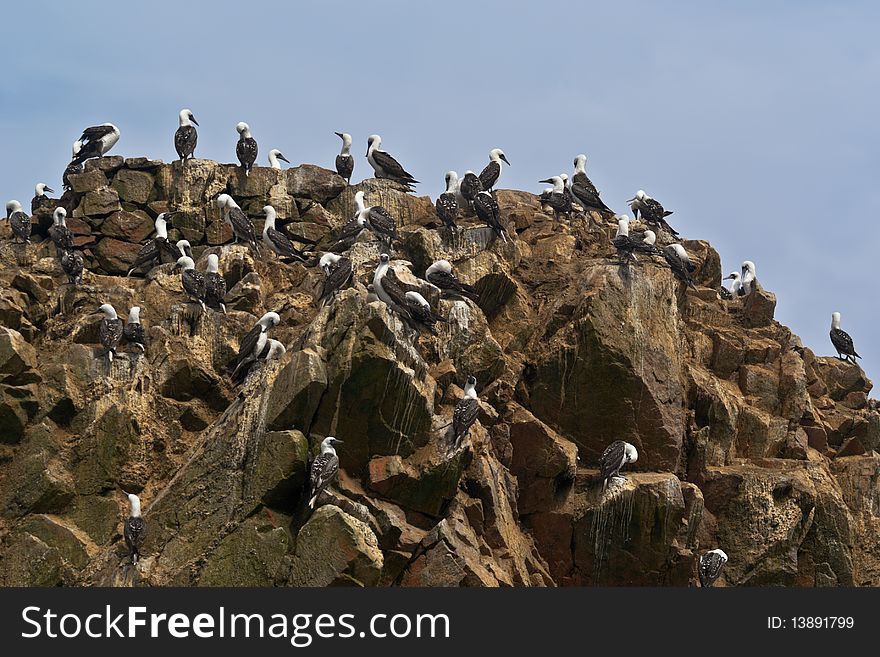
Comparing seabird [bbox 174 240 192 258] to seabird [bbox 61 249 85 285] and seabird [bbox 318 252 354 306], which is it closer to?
seabird [bbox 61 249 85 285]

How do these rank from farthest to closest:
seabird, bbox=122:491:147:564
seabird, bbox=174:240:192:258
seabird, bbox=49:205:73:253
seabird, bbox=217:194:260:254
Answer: seabird, bbox=217:194:260:254 → seabird, bbox=174:240:192:258 → seabird, bbox=49:205:73:253 → seabird, bbox=122:491:147:564

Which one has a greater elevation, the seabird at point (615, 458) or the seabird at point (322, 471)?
the seabird at point (615, 458)

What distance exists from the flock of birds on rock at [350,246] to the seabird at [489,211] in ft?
0.08

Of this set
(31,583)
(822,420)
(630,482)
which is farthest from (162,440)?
(822,420)

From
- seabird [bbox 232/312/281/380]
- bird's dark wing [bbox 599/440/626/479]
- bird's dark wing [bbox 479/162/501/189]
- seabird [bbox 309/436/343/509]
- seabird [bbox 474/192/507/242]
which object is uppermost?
bird's dark wing [bbox 479/162/501/189]

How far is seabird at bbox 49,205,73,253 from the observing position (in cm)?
4059

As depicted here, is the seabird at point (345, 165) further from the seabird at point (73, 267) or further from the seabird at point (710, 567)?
the seabird at point (710, 567)

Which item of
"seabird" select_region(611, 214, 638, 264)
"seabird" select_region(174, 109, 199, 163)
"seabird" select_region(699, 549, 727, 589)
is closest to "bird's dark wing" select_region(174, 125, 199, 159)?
"seabird" select_region(174, 109, 199, 163)

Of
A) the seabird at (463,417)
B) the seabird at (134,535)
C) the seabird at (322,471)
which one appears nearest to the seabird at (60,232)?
the seabird at (134,535)

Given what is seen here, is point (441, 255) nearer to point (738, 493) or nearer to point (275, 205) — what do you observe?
point (275, 205)

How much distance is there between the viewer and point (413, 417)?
34.3 m

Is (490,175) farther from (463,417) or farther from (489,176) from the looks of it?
(463,417)

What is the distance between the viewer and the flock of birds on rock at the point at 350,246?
3528cm

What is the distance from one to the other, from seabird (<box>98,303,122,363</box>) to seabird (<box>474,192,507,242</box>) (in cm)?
891
